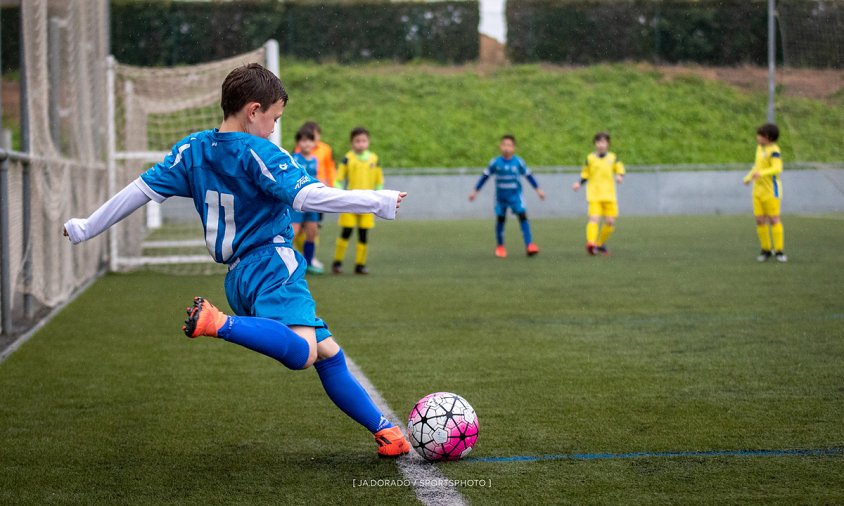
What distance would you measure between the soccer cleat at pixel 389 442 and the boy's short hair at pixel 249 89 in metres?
1.41

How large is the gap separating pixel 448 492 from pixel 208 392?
243cm

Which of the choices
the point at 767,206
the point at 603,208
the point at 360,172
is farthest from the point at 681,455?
the point at 603,208

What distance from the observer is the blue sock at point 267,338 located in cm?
405

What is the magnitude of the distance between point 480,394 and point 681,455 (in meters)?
1.58

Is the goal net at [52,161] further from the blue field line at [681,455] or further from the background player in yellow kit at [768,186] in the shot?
the background player in yellow kit at [768,186]

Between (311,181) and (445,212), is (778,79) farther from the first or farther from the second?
(311,181)

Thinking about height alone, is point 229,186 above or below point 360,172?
below

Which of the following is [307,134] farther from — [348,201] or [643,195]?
[643,195]

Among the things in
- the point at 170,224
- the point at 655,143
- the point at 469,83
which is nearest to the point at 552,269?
the point at 170,224

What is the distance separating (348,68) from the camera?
122 feet

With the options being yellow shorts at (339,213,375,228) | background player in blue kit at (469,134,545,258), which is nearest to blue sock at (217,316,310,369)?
yellow shorts at (339,213,375,228)

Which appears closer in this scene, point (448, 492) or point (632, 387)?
point (448, 492)

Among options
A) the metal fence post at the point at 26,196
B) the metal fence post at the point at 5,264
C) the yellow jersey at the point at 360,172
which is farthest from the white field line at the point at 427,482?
the yellow jersey at the point at 360,172

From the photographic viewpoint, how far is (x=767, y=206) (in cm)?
1463
